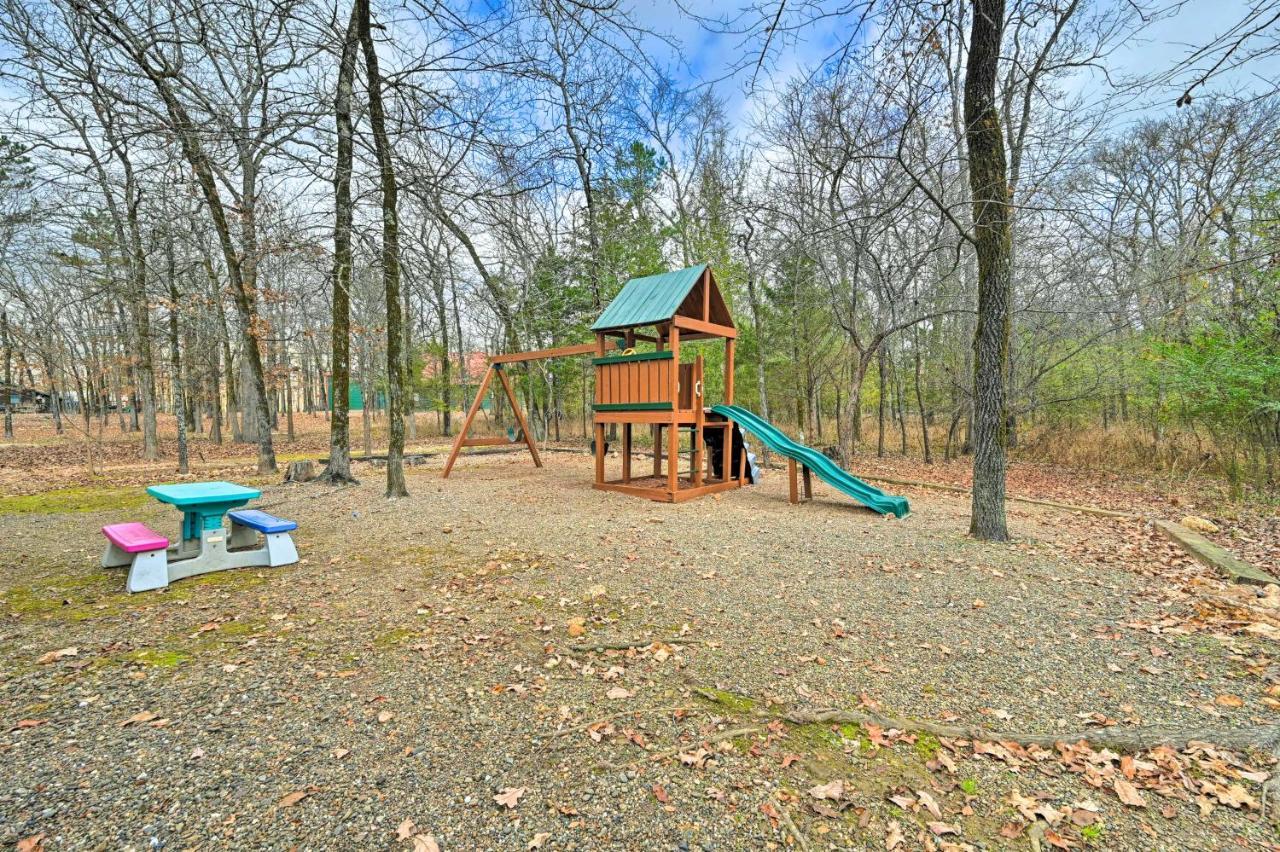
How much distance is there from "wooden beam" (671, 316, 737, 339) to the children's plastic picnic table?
592 centimetres

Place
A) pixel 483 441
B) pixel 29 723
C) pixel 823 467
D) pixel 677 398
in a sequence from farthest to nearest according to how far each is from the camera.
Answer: pixel 483 441 → pixel 677 398 → pixel 823 467 → pixel 29 723

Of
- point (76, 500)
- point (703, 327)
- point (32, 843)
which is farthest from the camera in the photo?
point (703, 327)

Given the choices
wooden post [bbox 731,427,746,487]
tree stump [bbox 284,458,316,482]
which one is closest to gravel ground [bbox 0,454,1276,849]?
tree stump [bbox 284,458,316,482]

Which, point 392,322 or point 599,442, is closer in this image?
point 392,322

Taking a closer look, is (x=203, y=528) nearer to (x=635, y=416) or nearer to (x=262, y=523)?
(x=262, y=523)

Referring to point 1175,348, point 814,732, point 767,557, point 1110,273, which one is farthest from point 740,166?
point 814,732

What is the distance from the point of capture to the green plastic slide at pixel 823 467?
7121 mm

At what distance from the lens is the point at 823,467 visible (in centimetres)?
799

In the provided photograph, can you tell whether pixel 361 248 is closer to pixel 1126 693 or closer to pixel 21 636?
pixel 21 636

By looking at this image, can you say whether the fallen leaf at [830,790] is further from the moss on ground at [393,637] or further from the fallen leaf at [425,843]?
the moss on ground at [393,637]

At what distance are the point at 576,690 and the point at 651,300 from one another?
7094mm

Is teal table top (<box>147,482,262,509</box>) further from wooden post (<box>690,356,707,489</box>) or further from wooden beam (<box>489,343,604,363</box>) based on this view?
wooden post (<box>690,356,707,489</box>)

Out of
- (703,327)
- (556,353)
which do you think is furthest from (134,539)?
(703,327)

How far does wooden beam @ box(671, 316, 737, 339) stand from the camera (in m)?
8.41
